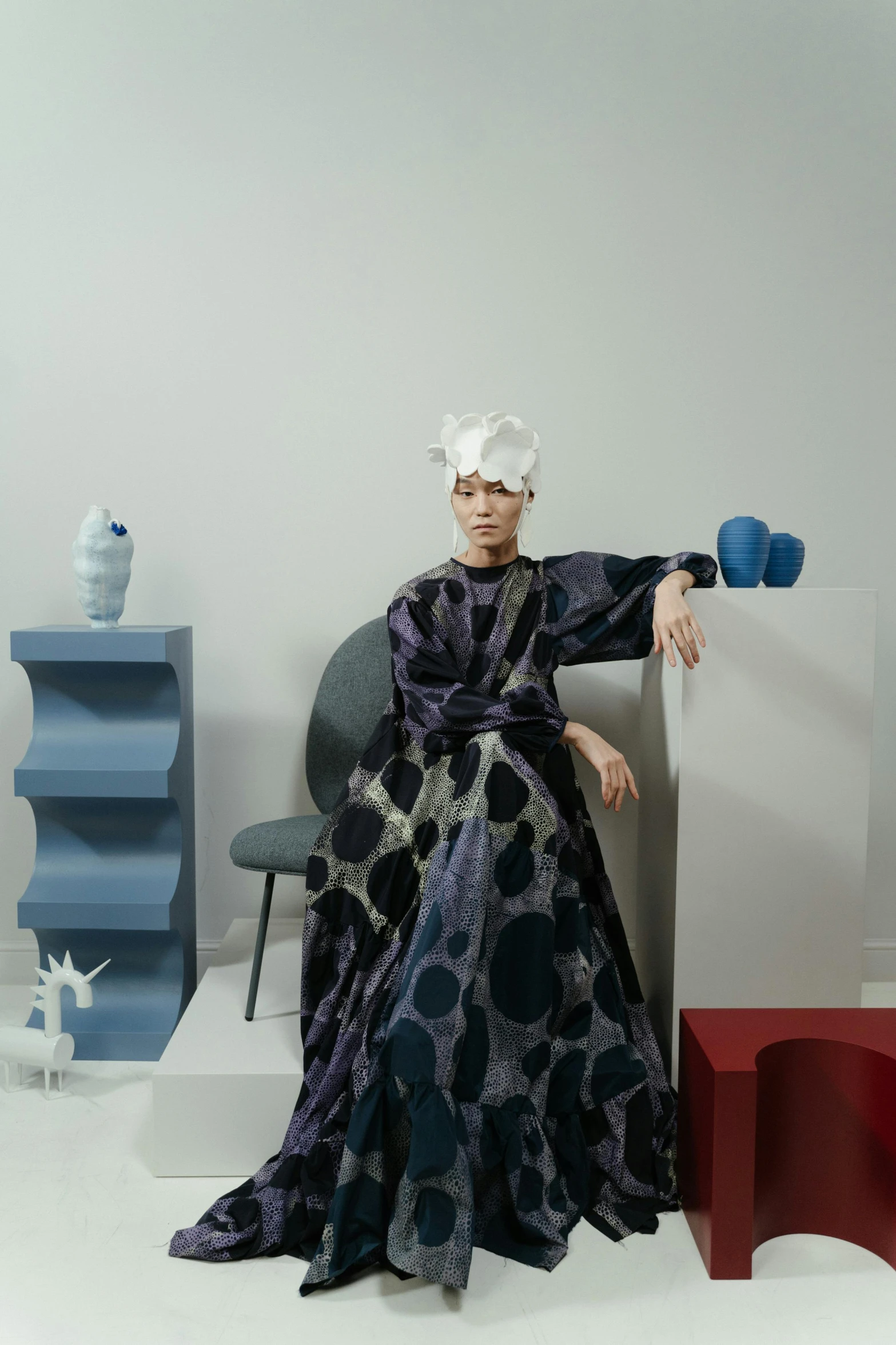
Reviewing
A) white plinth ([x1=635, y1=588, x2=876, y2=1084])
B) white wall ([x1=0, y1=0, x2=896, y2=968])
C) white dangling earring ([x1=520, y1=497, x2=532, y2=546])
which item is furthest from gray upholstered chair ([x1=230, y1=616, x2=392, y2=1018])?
white plinth ([x1=635, y1=588, x2=876, y2=1084])

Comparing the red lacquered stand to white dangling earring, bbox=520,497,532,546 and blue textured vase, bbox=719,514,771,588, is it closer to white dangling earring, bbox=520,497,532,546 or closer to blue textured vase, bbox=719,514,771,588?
blue textured vase, bbox=719,514,771,588

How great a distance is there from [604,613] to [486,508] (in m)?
0.35

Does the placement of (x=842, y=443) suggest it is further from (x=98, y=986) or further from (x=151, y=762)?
(x=98, y=986)

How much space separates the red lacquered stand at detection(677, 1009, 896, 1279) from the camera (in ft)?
5.19

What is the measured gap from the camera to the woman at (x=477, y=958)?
1.61 meters

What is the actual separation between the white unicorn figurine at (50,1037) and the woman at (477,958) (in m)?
0.58

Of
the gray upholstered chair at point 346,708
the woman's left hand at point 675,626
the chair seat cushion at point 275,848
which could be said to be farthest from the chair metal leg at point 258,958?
the woman's left hand at point 675,626

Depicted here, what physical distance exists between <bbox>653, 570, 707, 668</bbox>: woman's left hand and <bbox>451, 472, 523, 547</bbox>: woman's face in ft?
1.20

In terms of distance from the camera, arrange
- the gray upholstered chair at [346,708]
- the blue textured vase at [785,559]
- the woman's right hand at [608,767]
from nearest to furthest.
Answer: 1. the woman's right hand at [608,767]
2. the blue textured vase at [785,559]
3. the gray upholstered chair at [346,708]

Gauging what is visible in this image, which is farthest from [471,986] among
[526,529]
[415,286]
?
[415,286]

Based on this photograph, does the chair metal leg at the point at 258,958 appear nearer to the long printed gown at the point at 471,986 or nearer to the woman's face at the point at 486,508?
the long printed gown at the point at 471,986

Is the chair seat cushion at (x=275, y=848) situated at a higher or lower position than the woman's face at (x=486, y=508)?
lower

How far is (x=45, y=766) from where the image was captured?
7.57 ft

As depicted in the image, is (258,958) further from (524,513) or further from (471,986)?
(524,513)
